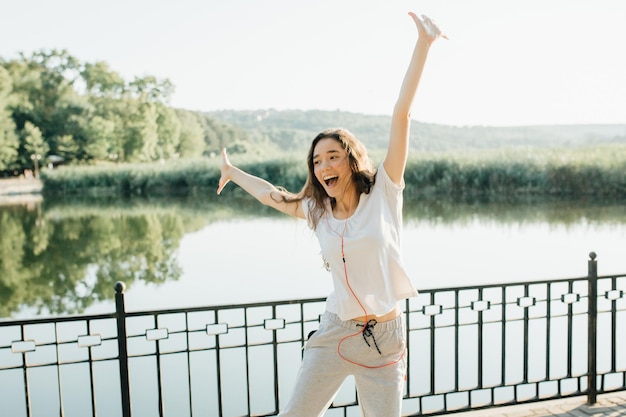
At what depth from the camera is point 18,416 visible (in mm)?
5680

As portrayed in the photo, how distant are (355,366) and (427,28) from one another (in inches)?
43.8

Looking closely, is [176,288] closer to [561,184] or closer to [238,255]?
[238,255]

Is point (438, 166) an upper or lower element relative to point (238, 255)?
upper

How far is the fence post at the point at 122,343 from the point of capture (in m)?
2.81

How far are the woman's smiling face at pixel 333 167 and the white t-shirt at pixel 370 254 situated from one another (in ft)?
0.29

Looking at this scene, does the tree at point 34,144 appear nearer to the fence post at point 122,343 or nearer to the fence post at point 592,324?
the fence post at point 122,343

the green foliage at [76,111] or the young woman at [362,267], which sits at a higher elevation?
the green foliage at [76,111]

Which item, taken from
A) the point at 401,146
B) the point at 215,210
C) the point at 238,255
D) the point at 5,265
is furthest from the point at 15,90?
the point at 401,146

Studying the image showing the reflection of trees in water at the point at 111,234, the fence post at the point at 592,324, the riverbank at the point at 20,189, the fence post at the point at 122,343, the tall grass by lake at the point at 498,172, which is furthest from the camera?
the riverbank at the point at 20,189

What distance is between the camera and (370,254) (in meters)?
1.97

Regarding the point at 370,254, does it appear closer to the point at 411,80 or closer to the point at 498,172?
the point at 411,80

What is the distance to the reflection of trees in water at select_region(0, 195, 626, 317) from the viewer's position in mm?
12586

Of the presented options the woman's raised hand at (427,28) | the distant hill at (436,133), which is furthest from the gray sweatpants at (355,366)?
the distant hill at (436,133)

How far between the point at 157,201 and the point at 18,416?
2180 centimetres
